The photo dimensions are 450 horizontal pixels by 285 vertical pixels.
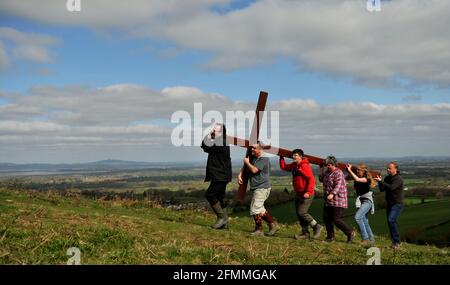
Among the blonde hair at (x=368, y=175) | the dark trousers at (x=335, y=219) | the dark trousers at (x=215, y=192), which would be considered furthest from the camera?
the blonde hair at (x=368, y=175)

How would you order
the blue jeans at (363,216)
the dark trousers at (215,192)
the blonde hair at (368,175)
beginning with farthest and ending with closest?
the blue jeans at (363,216)
the blonde hair at (368,175)
the dark trousers at (215,192)

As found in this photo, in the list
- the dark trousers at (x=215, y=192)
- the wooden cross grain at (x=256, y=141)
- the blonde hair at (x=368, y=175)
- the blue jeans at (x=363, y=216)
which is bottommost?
the blue jeans at (x=363, y=216)

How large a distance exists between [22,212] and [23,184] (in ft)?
33.4

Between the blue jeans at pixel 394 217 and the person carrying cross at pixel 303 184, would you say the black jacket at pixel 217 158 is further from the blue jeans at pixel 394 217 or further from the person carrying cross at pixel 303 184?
the blue jeans at pixel 394 217

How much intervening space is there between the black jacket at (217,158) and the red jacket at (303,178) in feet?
6.19

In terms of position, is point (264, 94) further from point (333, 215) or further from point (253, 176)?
point (333, 215)

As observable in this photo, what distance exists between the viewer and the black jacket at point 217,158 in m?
11.8

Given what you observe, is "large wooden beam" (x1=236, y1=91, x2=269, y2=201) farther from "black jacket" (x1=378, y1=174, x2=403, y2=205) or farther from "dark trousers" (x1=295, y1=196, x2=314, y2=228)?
"black jacket" (x1=378, y1=174, x2=403, y2=205)

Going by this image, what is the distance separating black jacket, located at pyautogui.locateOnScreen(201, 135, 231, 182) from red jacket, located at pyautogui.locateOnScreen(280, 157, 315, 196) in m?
1.89

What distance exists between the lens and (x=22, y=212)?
37.1ft

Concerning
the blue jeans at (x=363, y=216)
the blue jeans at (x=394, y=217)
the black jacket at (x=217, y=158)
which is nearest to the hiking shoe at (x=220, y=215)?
the black jacket at (x=217, y=158)

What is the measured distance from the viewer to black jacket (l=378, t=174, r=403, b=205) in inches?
466
